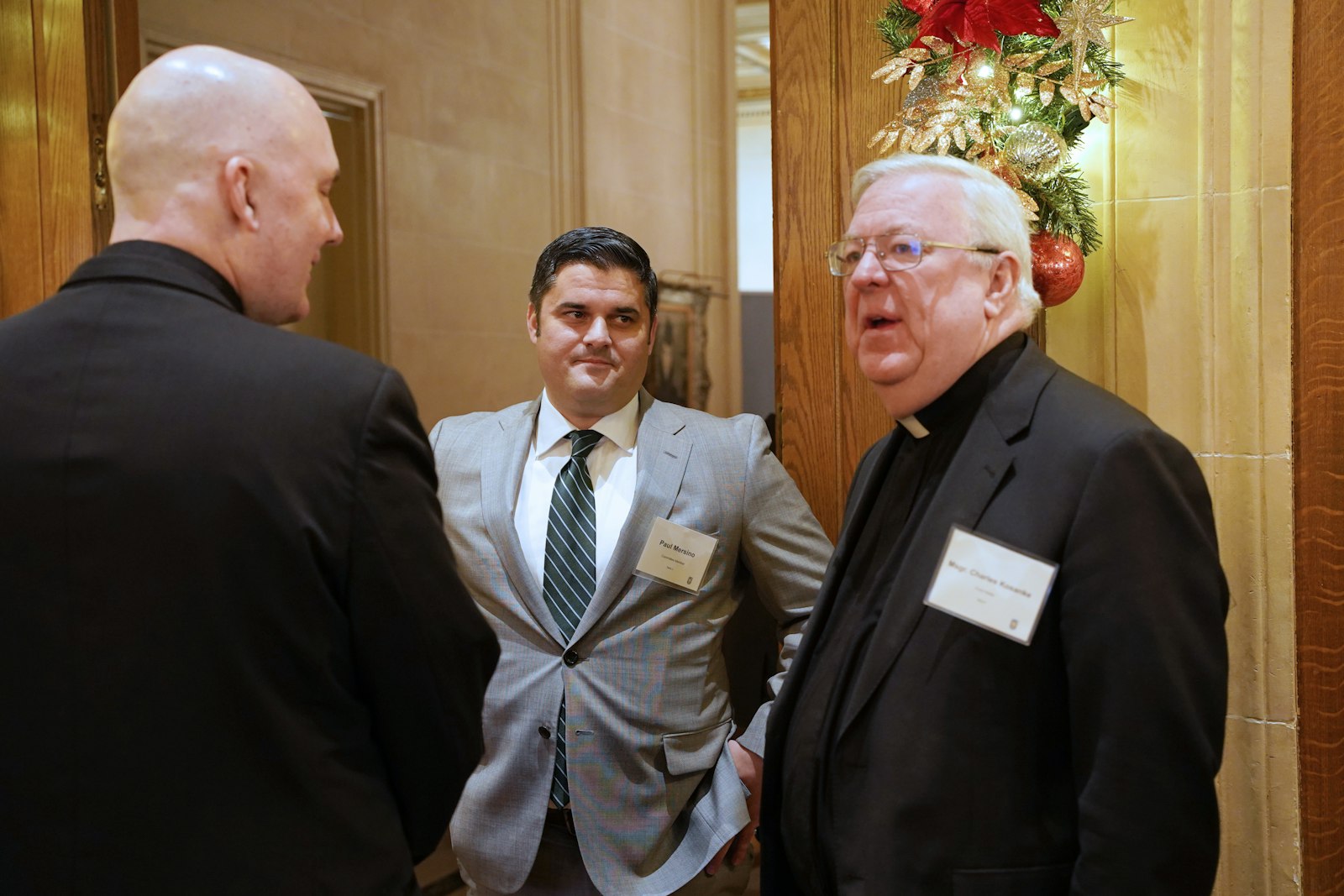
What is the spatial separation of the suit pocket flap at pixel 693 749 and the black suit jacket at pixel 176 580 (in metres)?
0.88

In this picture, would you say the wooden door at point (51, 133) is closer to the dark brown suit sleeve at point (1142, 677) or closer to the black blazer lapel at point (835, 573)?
the black blazer lapel at point (835, 573)

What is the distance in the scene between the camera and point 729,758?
2057 millimetres

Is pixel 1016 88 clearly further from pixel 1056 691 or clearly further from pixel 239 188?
pixel 239 188

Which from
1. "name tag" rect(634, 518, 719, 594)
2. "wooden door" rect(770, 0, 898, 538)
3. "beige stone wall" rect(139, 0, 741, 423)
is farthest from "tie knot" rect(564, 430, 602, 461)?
"beige stone wall" rect(139, 0, 741, 423)

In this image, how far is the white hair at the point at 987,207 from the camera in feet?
5.03

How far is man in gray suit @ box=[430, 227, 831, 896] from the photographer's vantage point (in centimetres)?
196

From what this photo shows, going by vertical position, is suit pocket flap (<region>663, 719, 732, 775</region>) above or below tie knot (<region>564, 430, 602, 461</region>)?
below

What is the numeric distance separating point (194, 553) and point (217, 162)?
42cm

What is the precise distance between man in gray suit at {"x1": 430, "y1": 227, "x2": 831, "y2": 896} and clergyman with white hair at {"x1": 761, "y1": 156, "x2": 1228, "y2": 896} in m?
0.40

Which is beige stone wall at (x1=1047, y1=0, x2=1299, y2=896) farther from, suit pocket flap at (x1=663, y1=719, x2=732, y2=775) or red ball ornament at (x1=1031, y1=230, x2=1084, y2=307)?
suit pocket flap at (x1=663, y1=719, x2=732, y2=775)

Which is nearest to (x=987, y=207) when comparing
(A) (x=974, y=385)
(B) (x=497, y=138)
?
(A) (x=974, y=385)

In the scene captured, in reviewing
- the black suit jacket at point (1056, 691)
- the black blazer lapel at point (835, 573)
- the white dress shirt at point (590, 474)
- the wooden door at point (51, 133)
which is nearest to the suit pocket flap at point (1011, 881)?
the black suit jacket at point (1056, 691)

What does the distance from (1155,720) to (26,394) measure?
4.11 feet

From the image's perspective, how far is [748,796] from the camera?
209 cm
